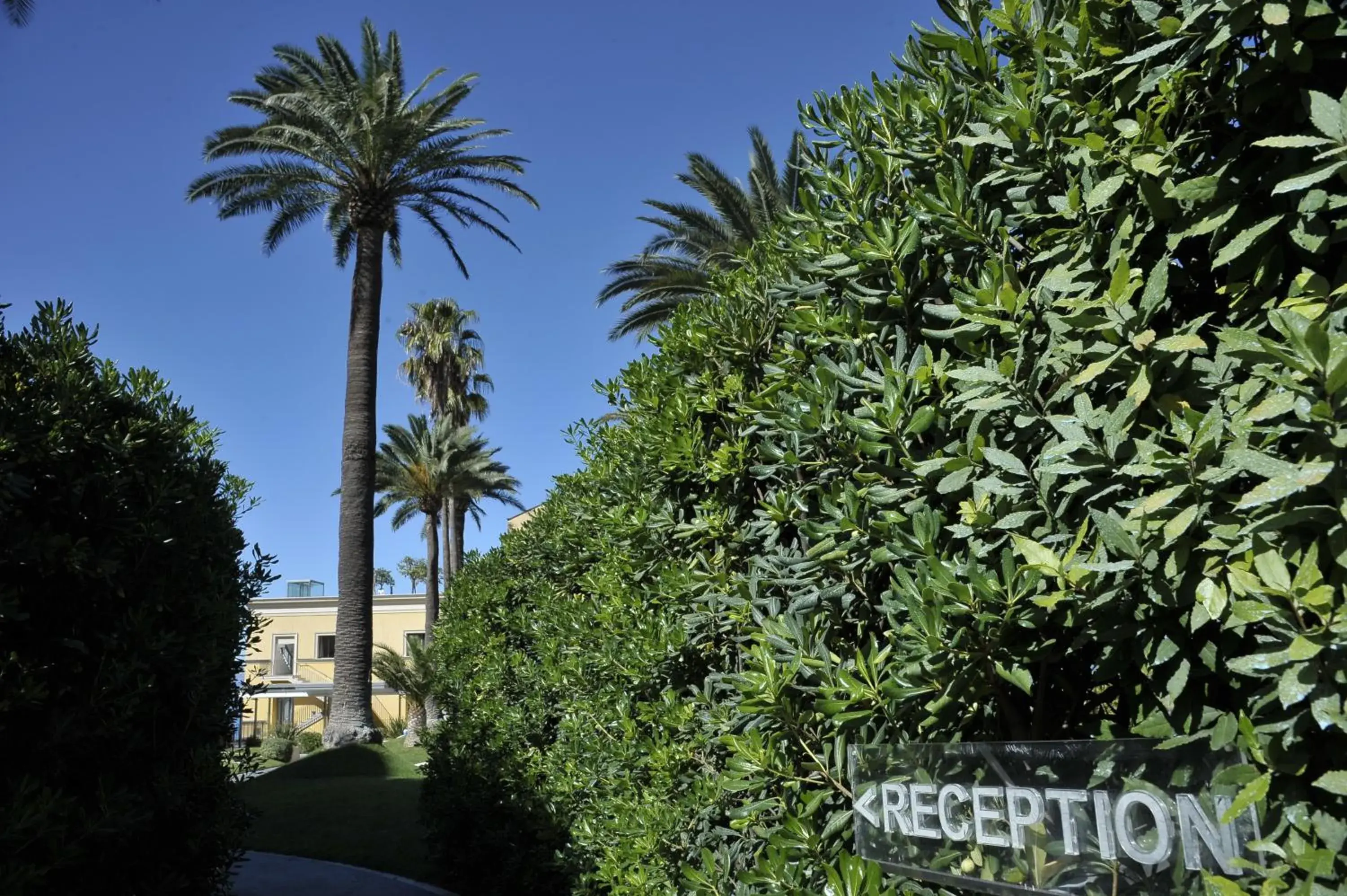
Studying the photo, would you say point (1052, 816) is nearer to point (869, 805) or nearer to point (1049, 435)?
point (869, 805)

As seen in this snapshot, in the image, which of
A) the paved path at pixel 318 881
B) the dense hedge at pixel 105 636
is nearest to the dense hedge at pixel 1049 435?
the dense hedge at pixel 105 636

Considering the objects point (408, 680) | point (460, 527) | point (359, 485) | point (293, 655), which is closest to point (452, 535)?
point (460, 527)

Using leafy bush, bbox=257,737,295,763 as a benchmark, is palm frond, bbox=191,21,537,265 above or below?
above

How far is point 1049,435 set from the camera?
197 cm

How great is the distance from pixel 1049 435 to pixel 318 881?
9983mm

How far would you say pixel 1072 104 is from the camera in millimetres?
2025

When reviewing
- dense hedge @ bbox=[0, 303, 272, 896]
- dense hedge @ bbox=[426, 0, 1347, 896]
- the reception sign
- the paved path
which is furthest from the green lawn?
the reception sign

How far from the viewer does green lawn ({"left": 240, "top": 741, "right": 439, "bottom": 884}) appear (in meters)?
11.1

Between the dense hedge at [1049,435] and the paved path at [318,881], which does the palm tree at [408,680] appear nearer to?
the paved path at [318,881]

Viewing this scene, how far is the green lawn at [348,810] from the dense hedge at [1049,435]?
299 inches

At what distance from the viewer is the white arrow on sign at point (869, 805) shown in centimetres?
231

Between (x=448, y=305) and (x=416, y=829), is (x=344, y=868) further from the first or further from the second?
(x=448, y=305)

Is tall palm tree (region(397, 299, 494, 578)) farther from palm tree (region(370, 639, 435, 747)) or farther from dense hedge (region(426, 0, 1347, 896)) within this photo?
dense hedge (region(426, 0, 1347, 896))

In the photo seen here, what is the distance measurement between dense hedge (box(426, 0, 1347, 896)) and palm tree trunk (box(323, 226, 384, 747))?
1553 cm
